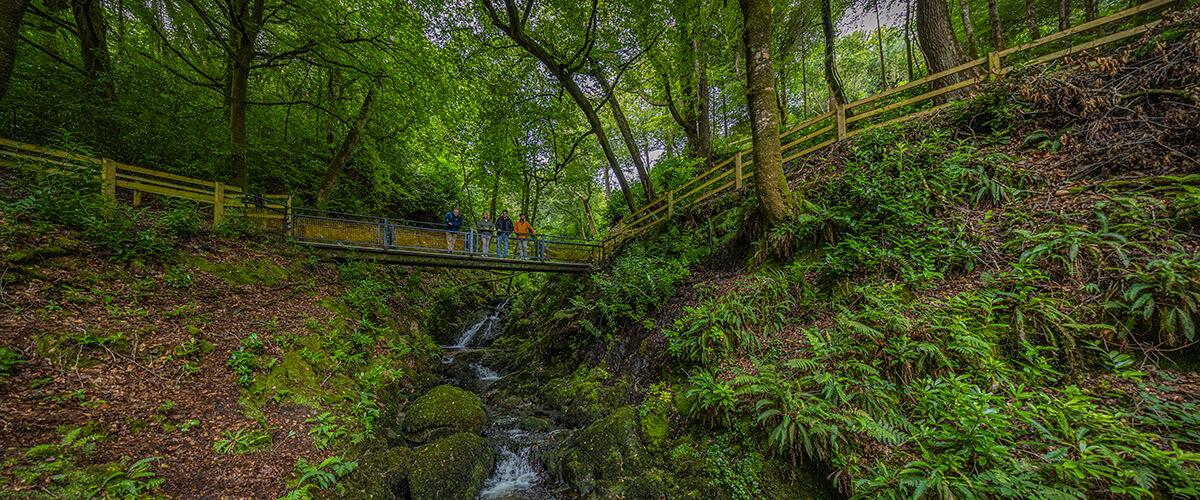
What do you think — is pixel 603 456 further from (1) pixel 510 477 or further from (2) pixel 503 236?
(2) pixel 503 236

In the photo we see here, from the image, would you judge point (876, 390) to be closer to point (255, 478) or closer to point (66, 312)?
point (255, 478)

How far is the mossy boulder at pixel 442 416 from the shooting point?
596 centimetres

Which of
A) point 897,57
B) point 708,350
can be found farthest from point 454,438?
point 897,57

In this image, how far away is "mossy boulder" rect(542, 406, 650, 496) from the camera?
4.61m

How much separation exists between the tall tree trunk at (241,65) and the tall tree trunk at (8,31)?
11.9 ft

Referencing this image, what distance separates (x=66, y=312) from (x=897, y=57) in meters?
35.2

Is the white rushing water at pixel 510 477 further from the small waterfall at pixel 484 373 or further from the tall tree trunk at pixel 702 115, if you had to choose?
the tall tree trunk at pixel 702 115

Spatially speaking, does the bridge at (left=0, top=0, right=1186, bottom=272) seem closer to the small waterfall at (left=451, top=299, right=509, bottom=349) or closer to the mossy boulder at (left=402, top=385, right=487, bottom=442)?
the small waterfall at (left=451, top=299, right=509, bottom=349)

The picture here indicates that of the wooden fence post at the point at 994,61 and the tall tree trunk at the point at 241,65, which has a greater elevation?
the tall tree trunk at the point at 241,65

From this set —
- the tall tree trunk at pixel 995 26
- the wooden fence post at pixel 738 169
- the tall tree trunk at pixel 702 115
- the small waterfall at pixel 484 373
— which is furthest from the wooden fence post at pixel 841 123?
the small waterfall at pixel 484 373

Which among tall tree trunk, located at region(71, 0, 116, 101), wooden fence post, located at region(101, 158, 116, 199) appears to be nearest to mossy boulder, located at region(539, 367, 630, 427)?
wooden fence post, located at region(101, 158, 116, 199)

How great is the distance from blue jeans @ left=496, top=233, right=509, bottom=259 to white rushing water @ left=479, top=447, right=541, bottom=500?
634 cm

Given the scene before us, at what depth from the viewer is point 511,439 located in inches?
243

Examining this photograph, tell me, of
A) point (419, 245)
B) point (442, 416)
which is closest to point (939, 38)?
point (442, 416)
